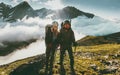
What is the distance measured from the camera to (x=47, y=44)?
30109mm

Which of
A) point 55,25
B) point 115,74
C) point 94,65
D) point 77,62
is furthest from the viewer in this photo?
point 77,62

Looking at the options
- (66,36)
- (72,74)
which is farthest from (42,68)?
(66,36)

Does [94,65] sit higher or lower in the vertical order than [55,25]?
lower

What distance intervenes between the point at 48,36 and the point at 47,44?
84 centimetres

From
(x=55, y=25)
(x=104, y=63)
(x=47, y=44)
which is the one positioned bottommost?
(x=104, y=63)

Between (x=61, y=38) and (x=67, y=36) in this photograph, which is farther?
(x=61, y=38)

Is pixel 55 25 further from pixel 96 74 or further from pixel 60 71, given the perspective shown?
pixel 96 74

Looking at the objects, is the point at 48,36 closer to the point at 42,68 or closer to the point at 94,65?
the point at 42,68

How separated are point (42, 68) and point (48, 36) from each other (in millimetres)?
7069

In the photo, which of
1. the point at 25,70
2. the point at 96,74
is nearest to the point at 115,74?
the point at 96,74

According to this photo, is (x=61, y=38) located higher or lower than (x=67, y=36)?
lower

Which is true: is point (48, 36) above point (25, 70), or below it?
above

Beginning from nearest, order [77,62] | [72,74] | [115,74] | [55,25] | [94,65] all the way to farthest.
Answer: [55,25], [72,74], [115,74], [94,65], [77,62]

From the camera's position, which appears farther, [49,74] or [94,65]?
[94,65]
